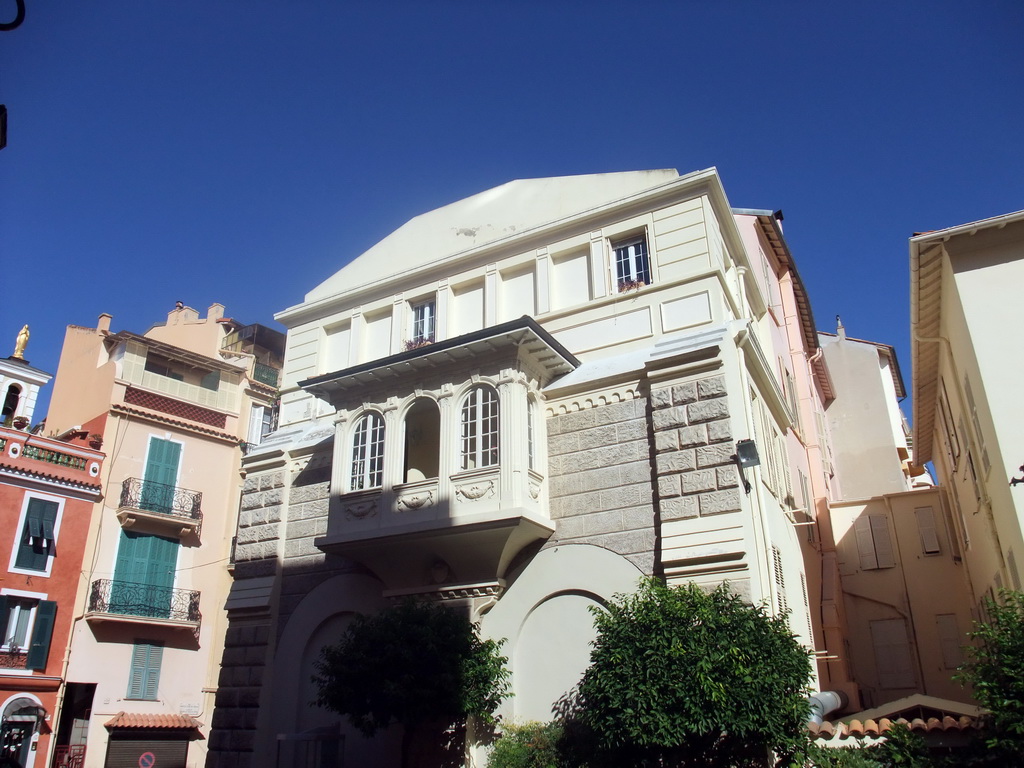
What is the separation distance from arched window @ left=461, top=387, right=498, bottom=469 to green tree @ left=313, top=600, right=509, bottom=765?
2.74 m

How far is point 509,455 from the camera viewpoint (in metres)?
13.7

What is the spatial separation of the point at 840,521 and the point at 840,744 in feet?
41.2

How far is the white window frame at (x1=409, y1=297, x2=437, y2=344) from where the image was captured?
17969mm

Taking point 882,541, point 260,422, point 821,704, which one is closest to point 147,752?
point 260,422

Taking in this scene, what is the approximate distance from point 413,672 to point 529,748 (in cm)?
209

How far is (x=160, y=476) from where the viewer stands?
2791cm

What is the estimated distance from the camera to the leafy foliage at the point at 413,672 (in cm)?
1201

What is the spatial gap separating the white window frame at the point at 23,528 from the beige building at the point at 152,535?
1061mm

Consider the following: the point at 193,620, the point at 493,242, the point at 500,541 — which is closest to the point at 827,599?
the point at 500,541

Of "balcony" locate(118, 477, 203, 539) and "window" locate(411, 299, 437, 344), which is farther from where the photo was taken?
"balcony" locate(118, 477, 203, 539)

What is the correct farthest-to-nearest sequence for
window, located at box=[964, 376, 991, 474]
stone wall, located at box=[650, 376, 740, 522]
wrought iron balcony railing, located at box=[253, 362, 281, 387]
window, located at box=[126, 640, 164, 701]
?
1. wrought iron balcony railing, located at box=[253, 362, 281, 387]
2. window, located at box=[126, 640, 164, 701]
3. window, located at box=[964, 376, 991, 474]
4. stone wall, located at box=[650, 376, 740, 522]

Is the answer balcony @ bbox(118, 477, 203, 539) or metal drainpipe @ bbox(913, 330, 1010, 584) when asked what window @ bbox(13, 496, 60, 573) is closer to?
balcony @ bbox(118, 477, 203, 539)

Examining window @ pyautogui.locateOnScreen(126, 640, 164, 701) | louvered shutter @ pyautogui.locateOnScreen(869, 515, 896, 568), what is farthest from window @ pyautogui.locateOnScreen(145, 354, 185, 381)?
louvered shutter @ pyautogui.locateOnScreen(869, 515, 896, 568)

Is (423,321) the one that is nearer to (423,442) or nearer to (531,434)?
(423,442)
